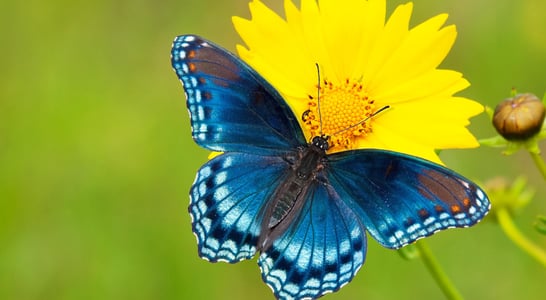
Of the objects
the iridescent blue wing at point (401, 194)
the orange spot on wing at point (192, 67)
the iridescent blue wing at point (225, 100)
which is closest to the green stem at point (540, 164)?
the iridescent blue wing at point (401, 194)

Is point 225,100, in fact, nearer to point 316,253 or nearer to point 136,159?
point 316,253

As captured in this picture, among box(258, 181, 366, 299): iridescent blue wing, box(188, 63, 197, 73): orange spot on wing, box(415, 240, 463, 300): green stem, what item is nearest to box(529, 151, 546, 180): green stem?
box(415, 240, 463, 300): green stem

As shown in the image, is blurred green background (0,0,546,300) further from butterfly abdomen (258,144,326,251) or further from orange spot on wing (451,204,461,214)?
orange spot on wing (451,204,461,214)

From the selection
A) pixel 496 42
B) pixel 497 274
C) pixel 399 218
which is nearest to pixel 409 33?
pixel 399 218

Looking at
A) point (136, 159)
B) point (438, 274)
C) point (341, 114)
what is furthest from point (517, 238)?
point (136, 159)

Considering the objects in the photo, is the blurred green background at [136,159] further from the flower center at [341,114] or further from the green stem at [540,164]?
the green stem at [540,164]

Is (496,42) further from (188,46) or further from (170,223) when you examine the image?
(188,46)
